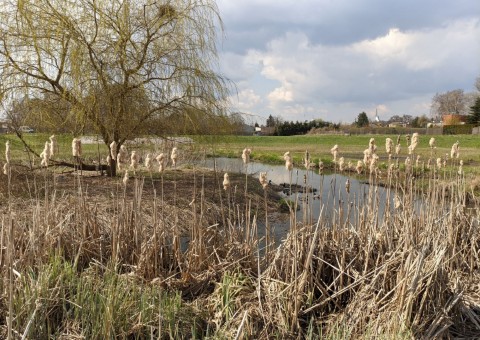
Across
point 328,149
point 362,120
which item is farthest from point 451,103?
point 328,149

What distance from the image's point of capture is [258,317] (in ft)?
10.5

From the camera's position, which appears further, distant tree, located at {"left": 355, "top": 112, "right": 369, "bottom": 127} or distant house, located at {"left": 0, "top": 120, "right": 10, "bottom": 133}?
distant tree, located at {"left": 355, "top": 112, "right": 369, "bottom": 127}

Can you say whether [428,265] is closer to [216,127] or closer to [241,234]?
[241,234]

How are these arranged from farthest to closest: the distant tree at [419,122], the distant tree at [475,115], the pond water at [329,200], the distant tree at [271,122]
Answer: the distant tree at [271,122] < the distant tree at [419,122] < the distant tree at [475,115] < the pond water at [329,200]

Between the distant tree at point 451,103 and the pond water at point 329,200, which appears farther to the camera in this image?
the distant tree at point 451,103

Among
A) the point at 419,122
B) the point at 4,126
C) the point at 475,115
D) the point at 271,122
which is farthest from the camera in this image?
the point at 271,122

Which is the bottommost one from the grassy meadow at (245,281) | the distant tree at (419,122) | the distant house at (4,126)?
the grassy meadow at (245,281)

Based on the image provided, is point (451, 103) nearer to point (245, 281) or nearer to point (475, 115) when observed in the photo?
point (475, 115)

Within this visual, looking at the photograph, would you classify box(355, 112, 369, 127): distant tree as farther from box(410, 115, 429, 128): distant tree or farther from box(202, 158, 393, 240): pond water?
box(202, 158, 393, 240): pond water

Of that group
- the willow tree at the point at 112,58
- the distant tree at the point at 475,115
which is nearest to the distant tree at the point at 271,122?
the distant tree at the point at 475,115

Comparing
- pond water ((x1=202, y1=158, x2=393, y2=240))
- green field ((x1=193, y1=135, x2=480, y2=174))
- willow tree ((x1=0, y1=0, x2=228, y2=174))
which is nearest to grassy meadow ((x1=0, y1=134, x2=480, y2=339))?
pond water ((x1=202, y1=158, x2=393, y2=240))

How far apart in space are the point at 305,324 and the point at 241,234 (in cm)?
125

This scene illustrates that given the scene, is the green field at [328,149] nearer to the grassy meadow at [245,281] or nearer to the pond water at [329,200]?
the pond water at [329,200]

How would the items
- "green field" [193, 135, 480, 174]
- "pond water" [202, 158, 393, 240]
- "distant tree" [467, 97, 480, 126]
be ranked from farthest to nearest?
"distant tree" [467, 97, 480, 126] → "green field" [193, 135, 480, 174] → "pond water" [202, 158, 393, 240]
